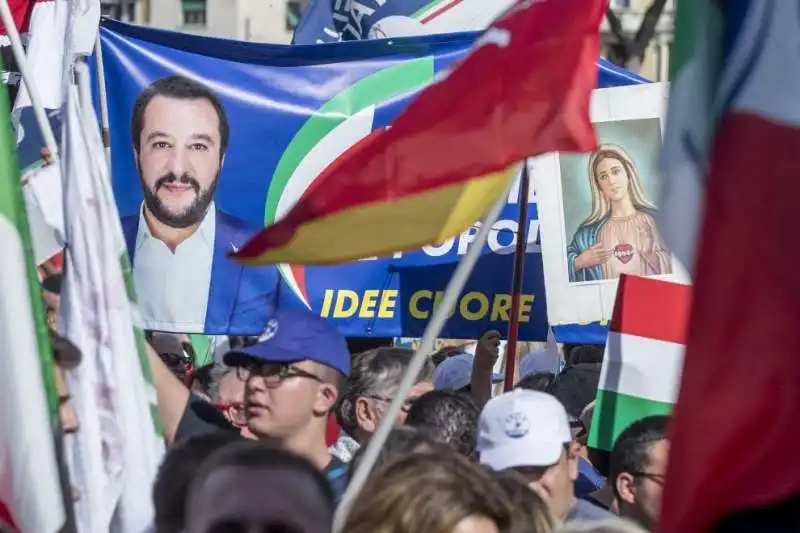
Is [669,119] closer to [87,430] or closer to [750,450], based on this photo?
[750,450]

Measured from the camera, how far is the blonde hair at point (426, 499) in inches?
117

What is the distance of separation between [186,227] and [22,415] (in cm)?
328

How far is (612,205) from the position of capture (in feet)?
22.3

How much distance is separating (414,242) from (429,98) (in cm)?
28

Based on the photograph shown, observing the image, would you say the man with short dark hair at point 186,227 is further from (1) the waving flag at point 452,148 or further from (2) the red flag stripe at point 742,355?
(2) the red flag stripe at point 742,355

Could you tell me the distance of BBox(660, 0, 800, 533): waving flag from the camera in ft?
7.14

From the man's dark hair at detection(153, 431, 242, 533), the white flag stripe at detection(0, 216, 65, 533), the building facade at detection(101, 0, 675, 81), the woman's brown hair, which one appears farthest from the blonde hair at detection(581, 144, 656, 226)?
the building facade at detection(101, 0, 675, 81)

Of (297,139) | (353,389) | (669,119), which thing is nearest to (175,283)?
(297,139)

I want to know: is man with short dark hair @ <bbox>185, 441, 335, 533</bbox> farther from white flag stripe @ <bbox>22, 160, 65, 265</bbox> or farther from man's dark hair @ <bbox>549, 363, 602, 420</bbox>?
man's dark hair @ <bbox>549, 363, 602, 420</bbox>

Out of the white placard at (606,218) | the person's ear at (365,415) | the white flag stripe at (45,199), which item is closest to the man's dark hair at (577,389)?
the white placard at (606,218)

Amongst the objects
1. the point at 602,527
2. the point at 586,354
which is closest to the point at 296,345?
the point at 602,527

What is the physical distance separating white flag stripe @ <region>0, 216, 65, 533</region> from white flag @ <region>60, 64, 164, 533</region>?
0.76 feet

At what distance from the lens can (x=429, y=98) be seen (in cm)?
358

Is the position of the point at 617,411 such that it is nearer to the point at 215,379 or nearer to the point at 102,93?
the point at 215,379
